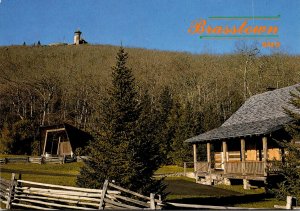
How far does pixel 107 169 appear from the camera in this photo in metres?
19.6

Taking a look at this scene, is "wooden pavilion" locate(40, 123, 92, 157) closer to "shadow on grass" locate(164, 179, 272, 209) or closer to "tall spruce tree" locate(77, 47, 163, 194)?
"shadow on grass" locate(164, 179, 272, 209)

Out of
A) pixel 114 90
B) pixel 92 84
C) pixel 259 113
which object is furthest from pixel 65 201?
pixel 92 84

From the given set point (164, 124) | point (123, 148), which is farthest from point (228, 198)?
point (164, 124)

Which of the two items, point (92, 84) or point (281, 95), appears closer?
point (281, 95)

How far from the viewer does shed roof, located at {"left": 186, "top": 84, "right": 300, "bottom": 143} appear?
1179 inches

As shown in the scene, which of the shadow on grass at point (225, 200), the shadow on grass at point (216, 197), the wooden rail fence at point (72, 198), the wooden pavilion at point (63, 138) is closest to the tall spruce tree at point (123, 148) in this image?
the wooden rail fence at point (72, 198)

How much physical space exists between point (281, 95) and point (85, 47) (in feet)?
382

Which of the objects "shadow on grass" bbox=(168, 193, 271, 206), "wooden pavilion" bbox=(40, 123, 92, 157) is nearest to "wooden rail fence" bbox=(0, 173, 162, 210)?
"shadow on grass" bbox=(168, 193, 271, 206)

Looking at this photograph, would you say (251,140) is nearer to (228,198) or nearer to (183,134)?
(228,198)

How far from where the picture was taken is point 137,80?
10338 centimetres

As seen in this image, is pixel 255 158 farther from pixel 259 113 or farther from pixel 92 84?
pixel 92 84

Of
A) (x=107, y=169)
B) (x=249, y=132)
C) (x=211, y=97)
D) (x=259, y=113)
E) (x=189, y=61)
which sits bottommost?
(x=107, y=169)

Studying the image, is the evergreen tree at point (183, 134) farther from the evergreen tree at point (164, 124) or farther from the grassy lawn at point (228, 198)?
the grassy lawn at point (228, 198)

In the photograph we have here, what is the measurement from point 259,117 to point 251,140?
9.46 feet
